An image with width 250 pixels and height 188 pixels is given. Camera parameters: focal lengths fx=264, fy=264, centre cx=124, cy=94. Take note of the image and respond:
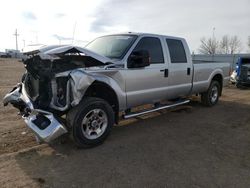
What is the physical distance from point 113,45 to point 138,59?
78 centimetres

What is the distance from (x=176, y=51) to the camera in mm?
6766

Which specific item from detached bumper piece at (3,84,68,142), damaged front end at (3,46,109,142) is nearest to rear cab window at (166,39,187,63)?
damaged front end at (3,46,109,142)

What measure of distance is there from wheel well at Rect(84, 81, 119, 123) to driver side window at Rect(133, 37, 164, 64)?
1228 mm

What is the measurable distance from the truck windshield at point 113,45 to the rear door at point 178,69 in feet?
3.99

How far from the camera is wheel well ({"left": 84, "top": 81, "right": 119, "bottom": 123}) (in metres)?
4.79

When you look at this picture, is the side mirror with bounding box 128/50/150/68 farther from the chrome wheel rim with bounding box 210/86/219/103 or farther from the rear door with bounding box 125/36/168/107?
the chrome wheel rim with bounding box 210/86/219/103

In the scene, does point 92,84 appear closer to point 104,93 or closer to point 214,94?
point 104,93

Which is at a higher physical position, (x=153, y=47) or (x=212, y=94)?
(x=153, y=47)

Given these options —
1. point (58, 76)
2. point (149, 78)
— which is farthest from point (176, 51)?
point (58, 76)

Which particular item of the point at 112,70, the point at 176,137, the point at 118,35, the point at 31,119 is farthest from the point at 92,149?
the point at 118,35

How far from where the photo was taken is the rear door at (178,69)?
6.46m

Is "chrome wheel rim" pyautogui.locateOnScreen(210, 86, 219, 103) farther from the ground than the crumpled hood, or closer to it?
closer to it

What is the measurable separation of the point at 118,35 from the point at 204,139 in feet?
9.71

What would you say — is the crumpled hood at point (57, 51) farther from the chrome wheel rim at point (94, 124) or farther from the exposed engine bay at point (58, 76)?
the chrome wheel rim at point (94, 124)
